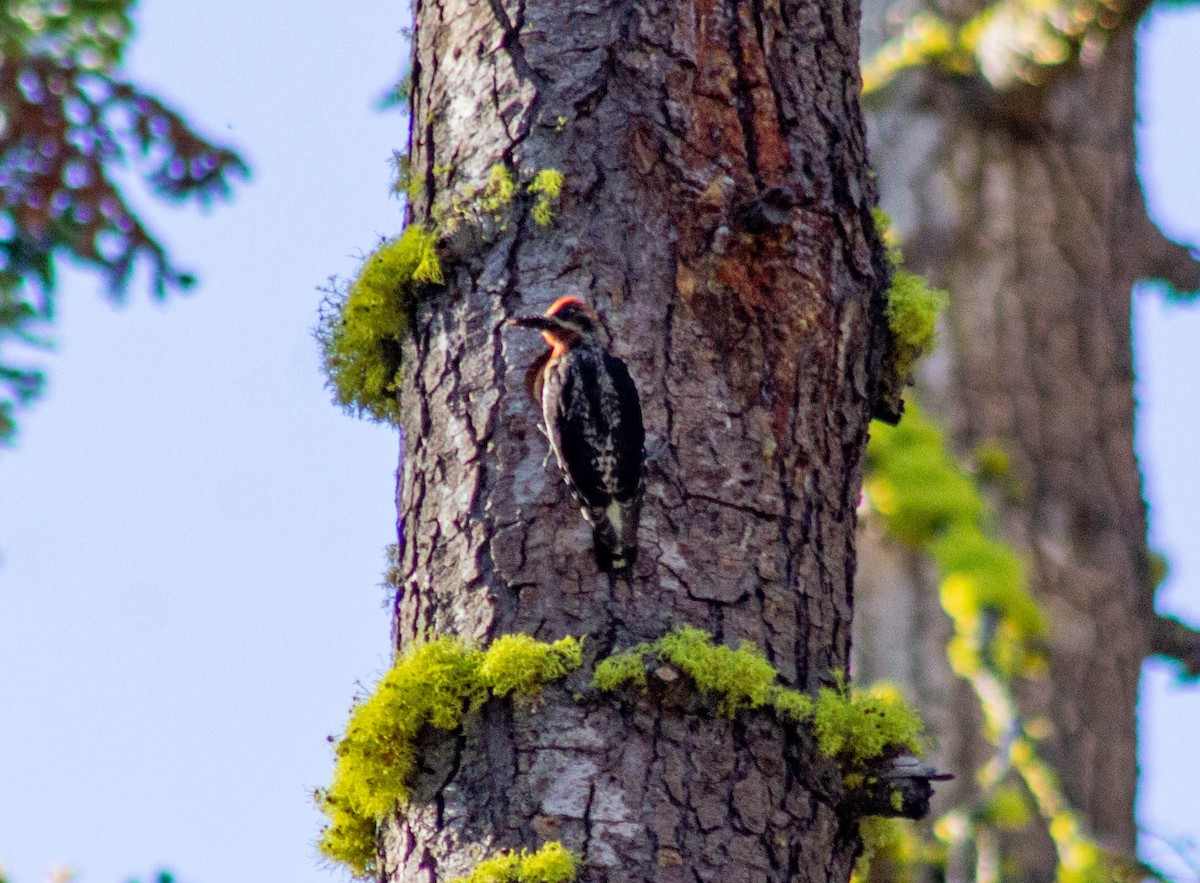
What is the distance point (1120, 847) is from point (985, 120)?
3.91m

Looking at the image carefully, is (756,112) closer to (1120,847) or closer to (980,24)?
(1120,847)

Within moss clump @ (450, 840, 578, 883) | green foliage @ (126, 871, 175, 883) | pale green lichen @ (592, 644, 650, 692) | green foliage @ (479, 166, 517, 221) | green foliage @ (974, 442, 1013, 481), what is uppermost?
green foliage @ (479, 166, 517, 221)

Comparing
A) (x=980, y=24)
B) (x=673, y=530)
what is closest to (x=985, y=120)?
(x=980, y=24)

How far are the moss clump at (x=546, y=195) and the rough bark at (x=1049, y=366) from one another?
4338mm

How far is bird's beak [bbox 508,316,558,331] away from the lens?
346 centimetres

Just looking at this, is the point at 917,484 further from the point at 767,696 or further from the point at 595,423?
the point at 767,696

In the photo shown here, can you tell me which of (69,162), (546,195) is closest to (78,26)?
(69,162)

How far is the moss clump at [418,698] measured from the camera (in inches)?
121

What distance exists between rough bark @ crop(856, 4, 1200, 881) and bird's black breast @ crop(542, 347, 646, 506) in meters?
4.15

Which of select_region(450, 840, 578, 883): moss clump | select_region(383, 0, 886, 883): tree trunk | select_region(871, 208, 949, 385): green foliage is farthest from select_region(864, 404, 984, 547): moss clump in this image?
select_region(450, 840, 578, 883): moss clump

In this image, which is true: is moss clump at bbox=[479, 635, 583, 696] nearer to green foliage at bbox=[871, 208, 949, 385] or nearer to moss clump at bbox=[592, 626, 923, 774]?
moss clump at bbox=[592, 626, 923, 774]

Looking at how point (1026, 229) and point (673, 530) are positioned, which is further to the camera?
point (1026, 229)

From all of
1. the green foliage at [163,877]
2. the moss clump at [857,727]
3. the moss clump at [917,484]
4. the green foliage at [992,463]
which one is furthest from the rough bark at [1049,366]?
the moss clump at [857,727]

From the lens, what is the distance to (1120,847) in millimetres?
7125
